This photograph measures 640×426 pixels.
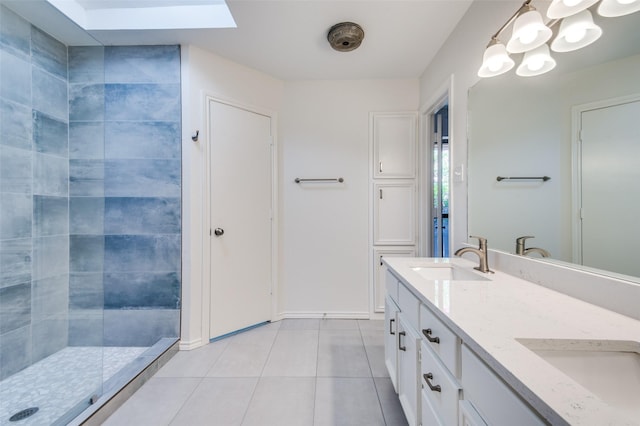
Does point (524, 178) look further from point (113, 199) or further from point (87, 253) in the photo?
point (87, 253)

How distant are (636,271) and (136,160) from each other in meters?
2.75

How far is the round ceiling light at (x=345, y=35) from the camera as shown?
67.6 inches

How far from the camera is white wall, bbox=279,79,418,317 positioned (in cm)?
245

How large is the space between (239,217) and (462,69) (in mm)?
2018

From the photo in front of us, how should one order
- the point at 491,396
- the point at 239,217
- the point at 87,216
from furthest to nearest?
the point at 239,217 < the point at 87,216 < the point at 491,396

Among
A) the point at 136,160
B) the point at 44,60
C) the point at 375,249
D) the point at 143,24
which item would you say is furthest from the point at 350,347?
the point at 44,60

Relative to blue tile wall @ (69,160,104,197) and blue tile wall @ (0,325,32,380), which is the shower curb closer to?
blue tile wall @ (0,325,32,380)

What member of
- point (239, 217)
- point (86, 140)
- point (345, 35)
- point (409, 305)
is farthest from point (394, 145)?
point (86, 140)

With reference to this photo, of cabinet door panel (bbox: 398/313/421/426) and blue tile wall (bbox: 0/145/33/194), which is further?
blue tile wall (bbox: 0/145/33/194)

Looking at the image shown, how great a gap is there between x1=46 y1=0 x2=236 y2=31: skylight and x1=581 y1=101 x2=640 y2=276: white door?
6.91 feet

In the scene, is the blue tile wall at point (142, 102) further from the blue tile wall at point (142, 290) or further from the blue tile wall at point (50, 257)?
the blue tile wall at point (142, 290)

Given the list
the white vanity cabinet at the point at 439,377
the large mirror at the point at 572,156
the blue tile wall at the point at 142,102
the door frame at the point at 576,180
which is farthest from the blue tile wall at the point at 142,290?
the door frame at the point at 576,180

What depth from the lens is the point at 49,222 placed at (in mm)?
1824

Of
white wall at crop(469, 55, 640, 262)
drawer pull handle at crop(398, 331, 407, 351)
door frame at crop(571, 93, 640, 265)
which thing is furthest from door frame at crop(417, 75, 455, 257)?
door frame at crop(571, 93, 640, 265)
